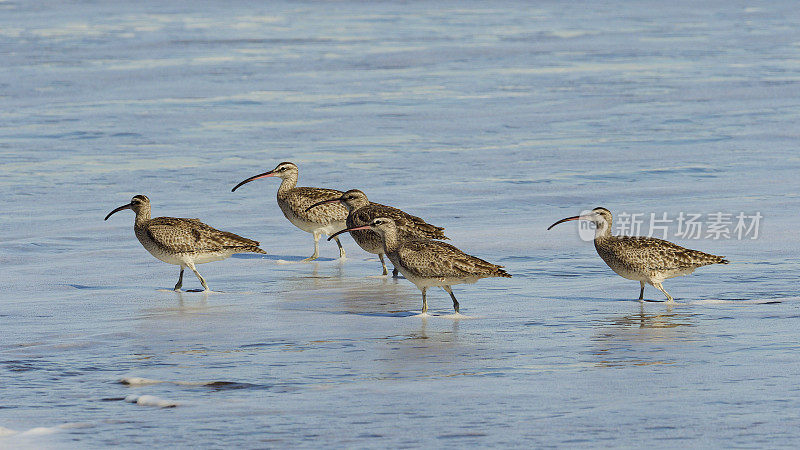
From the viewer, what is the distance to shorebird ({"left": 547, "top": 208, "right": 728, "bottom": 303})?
12383 mm

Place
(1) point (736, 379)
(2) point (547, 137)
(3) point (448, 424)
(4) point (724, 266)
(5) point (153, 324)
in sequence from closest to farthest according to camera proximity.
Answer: (3) point (448, 424)
(1) point (736, 379)
(5) point (153, 324)
(4) point (724, 266)
(2) point (547, 137)

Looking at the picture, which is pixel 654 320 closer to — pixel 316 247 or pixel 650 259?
pixel 650 259

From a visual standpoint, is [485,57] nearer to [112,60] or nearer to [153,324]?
[112,60]

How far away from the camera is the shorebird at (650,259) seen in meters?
12.4

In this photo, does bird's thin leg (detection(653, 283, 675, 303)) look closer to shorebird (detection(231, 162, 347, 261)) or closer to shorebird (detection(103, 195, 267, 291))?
shorebird (detection(103, 195, 267, 291))

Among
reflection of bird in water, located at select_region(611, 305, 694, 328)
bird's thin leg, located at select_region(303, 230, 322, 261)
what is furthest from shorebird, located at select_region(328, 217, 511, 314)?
bird's thin leg, located at select_region(303, 230, 322, 261)

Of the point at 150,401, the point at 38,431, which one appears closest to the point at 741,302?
Result: the point at 150,401

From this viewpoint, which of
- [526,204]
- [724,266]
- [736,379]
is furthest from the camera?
[526,204]

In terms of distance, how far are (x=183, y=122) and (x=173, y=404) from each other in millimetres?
16233

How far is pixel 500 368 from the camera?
979cm

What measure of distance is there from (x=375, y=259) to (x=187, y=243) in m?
2.57

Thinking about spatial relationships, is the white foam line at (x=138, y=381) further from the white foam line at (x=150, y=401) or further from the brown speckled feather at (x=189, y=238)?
the brown speckled feather at (x=189, y=238)

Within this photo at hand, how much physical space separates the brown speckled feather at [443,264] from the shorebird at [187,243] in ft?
7.68

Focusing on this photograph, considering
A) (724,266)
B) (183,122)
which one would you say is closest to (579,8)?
(183,122)
